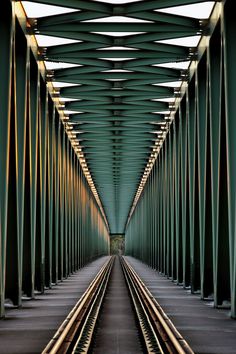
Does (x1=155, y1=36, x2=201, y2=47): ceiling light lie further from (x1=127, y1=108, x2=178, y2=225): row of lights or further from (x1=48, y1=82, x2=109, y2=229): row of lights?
(x1=127, y1=108, x2=178, y2=225): row of lights

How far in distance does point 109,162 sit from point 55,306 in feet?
108

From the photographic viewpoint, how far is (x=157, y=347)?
442 inches

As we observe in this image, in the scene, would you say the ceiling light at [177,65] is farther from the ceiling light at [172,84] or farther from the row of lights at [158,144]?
the row of lights at [158,144]

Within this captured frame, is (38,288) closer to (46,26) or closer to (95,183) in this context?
(46,26)

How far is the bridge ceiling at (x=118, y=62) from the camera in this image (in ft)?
62.3

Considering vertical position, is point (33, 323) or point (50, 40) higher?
point (50, 40)

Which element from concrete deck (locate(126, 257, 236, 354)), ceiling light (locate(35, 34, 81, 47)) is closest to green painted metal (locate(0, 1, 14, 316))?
ceiling light (locate(35, 34, 81, 47))

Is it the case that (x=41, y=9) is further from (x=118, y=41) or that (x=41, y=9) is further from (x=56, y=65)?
(x=56, y=65)

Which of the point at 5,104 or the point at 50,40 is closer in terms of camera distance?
the point at 5,104

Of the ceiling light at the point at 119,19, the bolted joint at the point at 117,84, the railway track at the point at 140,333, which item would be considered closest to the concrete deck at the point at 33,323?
the railway track at the point at 140,333

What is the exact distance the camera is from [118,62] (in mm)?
24453

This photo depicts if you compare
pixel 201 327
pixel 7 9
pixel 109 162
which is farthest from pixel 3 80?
pixel 109 162

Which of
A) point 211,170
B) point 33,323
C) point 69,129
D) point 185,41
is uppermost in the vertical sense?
point 185,41

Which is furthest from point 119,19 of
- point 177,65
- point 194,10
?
point 177,65
